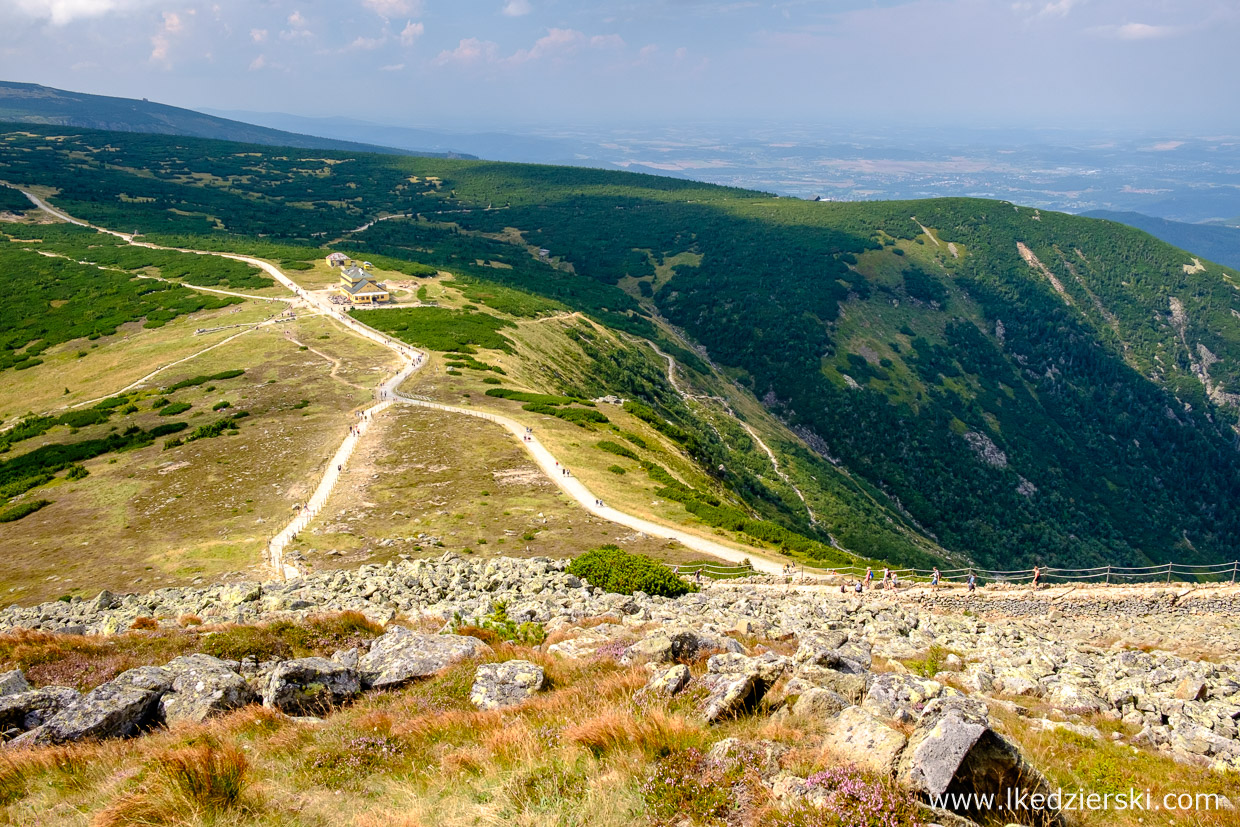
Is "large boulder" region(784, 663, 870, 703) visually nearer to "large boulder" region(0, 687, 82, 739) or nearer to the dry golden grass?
the dry golden grass

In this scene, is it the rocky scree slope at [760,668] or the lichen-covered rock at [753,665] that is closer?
the rocky scree slope at [760,668]

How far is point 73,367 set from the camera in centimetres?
5497

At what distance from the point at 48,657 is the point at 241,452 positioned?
87.5 ft

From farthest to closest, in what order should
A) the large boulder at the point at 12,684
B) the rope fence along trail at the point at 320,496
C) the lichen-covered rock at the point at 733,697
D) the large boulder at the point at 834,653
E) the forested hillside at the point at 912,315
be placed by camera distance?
1. the forested hillside at the point at 912,315
2. the rope fence along trail at the point at 320,496
3. the large boulder at the point at 834,653
4. the large boulder at the point at 12,684
5. the lichen-covered rock at the point at 733,697

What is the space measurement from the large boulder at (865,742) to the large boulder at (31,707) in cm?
1126

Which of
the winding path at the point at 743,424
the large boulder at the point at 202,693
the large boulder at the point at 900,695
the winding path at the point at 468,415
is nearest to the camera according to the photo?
the large boulder at the point at 900,695

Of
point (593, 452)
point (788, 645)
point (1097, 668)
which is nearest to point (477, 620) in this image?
point (788, 645)

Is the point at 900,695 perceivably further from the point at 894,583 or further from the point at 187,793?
the point at 894,583

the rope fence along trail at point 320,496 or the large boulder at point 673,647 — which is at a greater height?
the large boulder at point 673,647

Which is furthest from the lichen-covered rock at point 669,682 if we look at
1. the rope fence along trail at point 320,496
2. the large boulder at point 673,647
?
the rope fence along trail at point 320,496

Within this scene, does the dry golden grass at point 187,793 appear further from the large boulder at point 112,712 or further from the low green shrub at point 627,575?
the low green shrub at point 627,575

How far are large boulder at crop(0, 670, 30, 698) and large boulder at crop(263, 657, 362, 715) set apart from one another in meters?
3.51

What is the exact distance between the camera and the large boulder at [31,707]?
9.63 meters

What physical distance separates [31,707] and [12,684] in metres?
0.72
